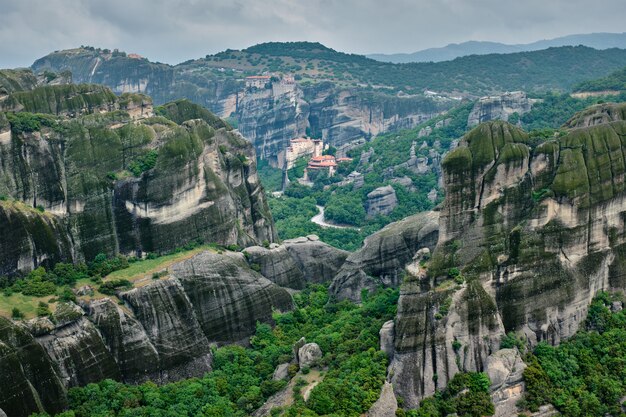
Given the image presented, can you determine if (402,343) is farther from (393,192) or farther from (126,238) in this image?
(393,192)

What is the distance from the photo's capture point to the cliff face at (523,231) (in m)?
44.4

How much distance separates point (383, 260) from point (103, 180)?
832 inches

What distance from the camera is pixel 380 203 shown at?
335ft

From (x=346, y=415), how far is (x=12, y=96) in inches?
1429

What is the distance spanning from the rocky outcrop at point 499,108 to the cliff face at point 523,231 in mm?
65134

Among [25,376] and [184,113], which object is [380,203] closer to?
[184,113]

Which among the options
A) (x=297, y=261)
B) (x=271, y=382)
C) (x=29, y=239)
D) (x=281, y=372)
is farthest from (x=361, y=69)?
(x=271, y=382)

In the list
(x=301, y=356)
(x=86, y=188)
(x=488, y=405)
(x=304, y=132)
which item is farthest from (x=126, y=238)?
(x=304, y=132)

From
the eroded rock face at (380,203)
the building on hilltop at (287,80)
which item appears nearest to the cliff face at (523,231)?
the eroded rock face at (380,203)

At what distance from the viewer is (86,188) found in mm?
58281

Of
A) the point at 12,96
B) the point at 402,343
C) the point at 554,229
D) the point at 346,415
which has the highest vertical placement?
the point at 12,96

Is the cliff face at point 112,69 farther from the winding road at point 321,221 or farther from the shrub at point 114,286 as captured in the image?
the shrub at point 114,286

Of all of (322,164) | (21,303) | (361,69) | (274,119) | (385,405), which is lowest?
(385,405)

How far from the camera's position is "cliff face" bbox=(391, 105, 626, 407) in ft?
146
